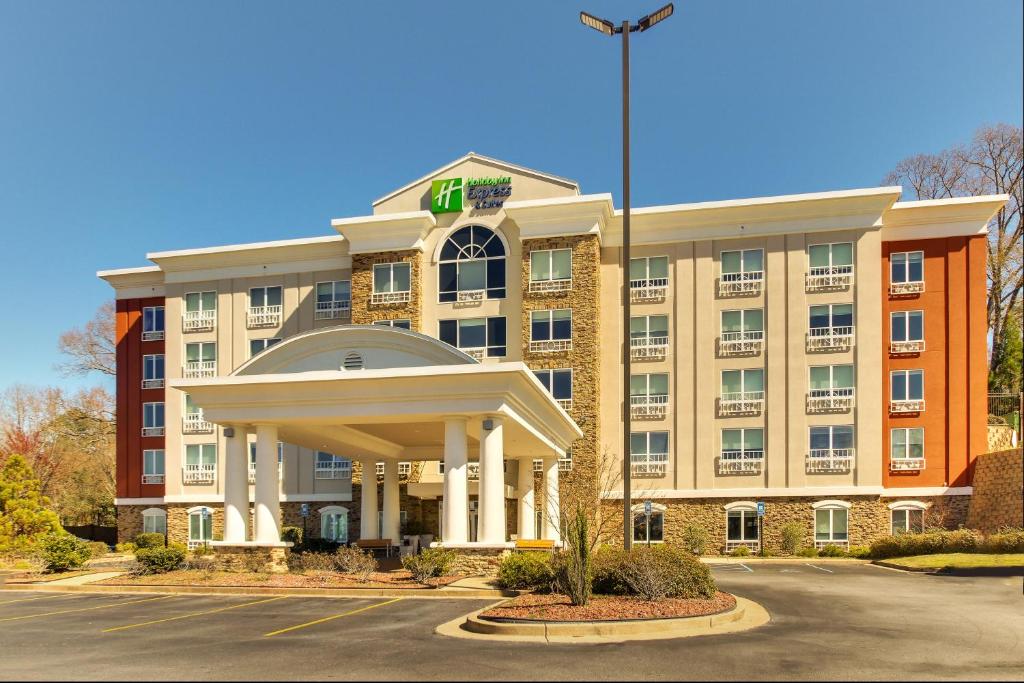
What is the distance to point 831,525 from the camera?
132 feet

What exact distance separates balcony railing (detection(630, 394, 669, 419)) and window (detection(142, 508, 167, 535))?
26.5 m

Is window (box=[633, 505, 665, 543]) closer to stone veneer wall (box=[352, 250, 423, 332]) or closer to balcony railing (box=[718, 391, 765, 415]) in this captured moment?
balcony railing (box=[718, 391, 765, 415])

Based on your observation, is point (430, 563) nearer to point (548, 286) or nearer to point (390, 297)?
point (548, 286)

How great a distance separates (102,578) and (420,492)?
1472 centimetres

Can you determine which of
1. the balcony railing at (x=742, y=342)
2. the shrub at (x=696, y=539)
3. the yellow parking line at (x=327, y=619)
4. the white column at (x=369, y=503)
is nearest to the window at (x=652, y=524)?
the shrub at (x=696, y=539)

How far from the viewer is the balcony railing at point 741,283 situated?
139 ft

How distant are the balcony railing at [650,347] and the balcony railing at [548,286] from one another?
176 inches

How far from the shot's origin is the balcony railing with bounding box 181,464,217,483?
157 feet

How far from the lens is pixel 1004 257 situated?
50.2 metres

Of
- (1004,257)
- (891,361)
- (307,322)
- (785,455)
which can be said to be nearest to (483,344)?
(307,322)

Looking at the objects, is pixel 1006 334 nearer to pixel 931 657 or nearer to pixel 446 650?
pixel 931 657

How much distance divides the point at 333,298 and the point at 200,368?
28.7ft

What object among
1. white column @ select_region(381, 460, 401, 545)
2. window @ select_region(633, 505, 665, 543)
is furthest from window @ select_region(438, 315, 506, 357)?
window @ select_region(633, 505, 665, 543)

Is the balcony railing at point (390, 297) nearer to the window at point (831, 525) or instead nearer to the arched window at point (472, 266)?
the arched window at point (472, 266)
